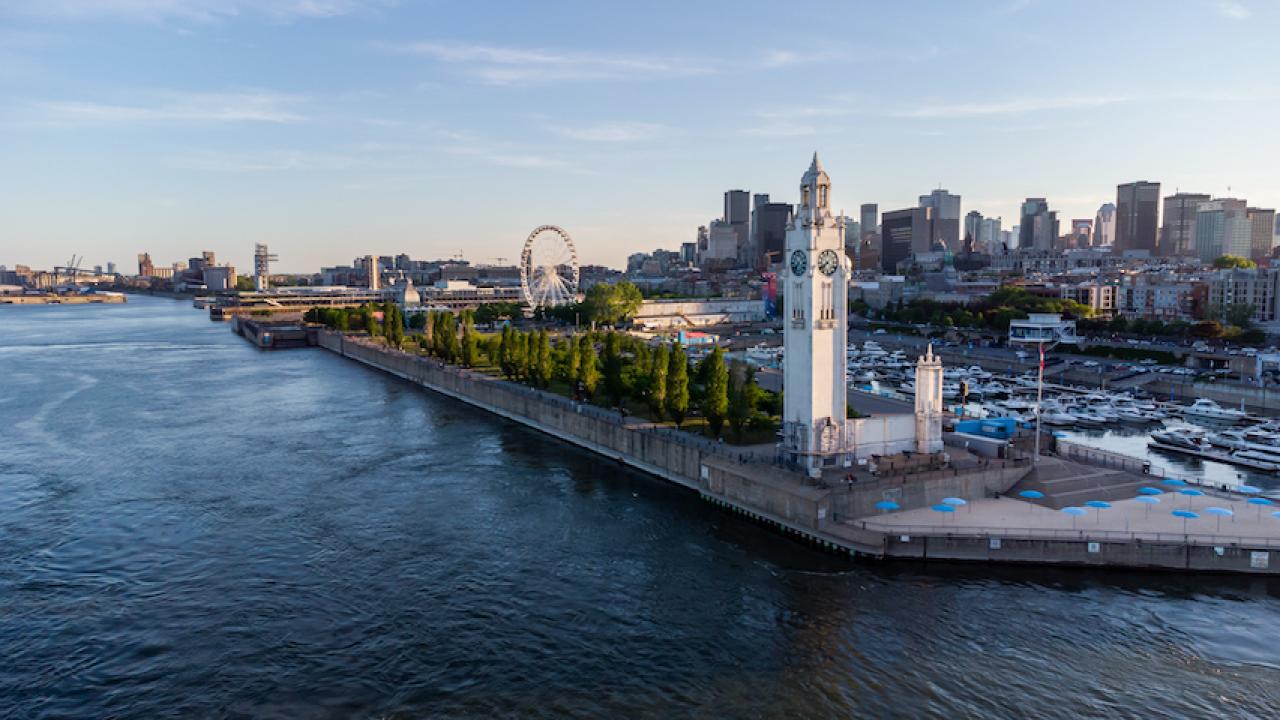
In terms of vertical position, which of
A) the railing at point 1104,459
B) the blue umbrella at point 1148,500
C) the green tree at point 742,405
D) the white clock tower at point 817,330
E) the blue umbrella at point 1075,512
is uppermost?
the white clock tower at point 817,330

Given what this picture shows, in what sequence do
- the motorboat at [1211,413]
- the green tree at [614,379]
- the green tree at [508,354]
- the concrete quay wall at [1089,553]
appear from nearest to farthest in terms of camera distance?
the concrete quay wall at [1089,553] → the green tree at [614,379] → the motorboat at [1211,413] → the green tree at [508,354]

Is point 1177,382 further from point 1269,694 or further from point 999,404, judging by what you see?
point 1269,694

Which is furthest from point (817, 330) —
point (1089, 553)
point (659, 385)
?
point (659, 385)

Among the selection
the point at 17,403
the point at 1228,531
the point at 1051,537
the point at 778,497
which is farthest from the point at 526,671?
the point at 17,403

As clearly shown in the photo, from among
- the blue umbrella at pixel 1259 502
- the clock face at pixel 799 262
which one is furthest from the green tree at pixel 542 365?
the blue umbrella at pixel 1259 502

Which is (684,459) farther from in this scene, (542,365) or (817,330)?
(542,365)

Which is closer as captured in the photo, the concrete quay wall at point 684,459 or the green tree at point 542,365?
the concrete quay wall at point 684,459

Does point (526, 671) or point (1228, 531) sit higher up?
point (1228, 531)

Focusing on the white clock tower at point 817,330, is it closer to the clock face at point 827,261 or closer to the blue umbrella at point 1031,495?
the clock face at point 827,261
